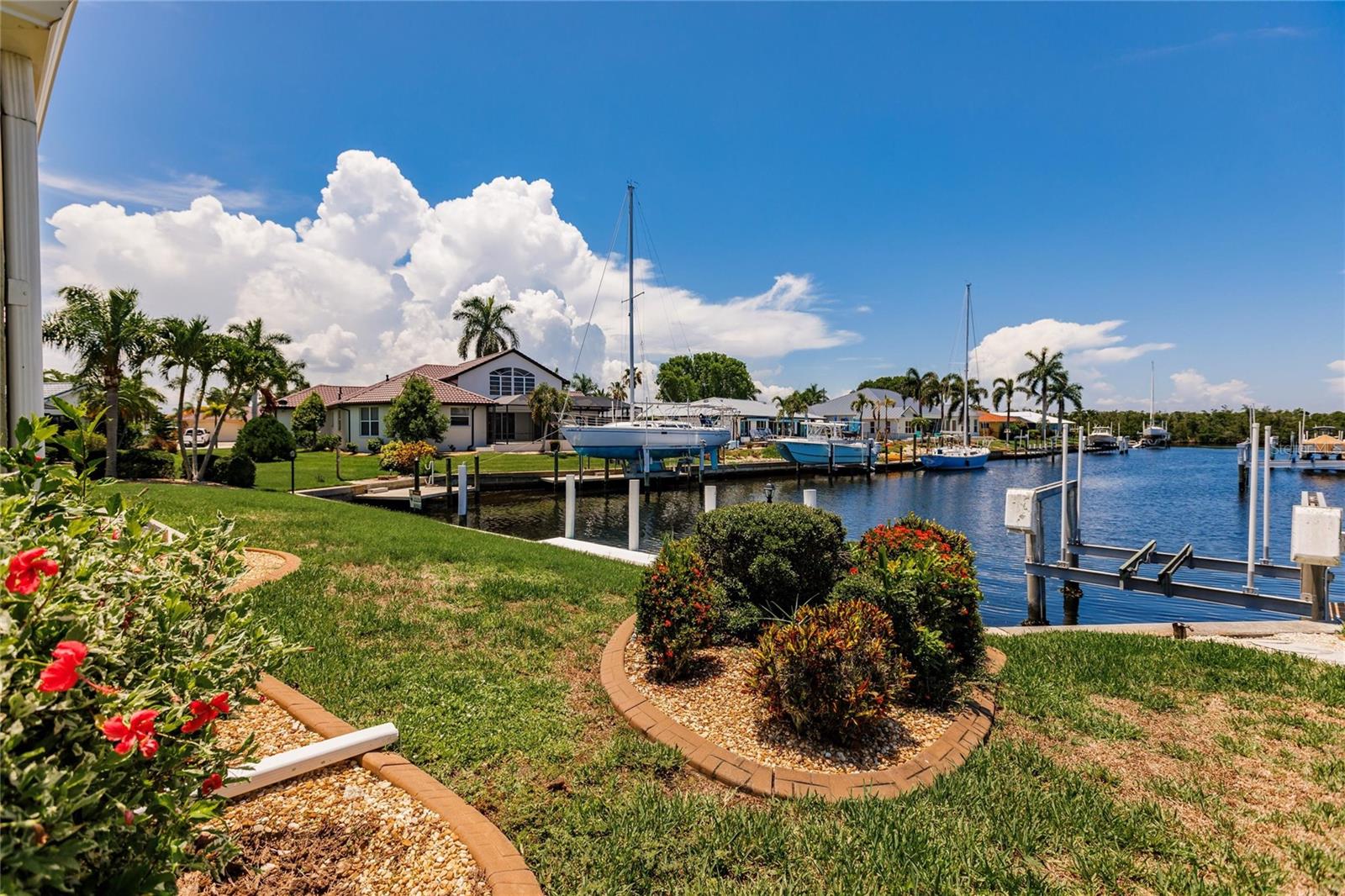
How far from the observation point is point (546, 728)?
4055mm

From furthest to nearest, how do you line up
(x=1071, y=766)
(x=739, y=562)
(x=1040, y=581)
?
(x=1040, y=581), (x=739, y=562), (x=1071, y=766)

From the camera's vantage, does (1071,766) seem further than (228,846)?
Yes

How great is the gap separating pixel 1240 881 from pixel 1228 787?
1076mm

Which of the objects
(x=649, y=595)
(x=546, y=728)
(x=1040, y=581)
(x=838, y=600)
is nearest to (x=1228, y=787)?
(x=838, y=600)

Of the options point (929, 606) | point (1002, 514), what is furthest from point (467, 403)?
point (929, 606)

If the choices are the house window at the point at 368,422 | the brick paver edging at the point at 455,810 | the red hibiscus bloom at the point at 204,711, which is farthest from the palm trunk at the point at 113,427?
the house window at the point at 368,422

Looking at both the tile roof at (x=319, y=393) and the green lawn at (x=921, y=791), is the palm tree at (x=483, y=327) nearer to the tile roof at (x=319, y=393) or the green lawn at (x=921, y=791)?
the tile roof at (x=319, y=393)

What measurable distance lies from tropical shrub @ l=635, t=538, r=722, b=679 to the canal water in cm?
171

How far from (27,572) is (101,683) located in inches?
14.4

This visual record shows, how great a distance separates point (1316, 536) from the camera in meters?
7.83

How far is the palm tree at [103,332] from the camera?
17.9 meters

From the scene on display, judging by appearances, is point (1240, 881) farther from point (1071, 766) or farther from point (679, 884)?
point (679, 884)

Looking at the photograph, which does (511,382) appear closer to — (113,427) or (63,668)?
(113,427)

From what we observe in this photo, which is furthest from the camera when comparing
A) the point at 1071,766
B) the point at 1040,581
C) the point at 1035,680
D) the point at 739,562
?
the point at 1040,581
